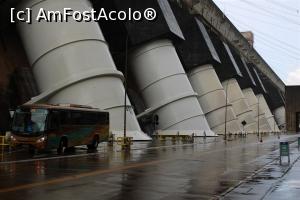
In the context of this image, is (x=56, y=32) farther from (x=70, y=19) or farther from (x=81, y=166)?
(x=81, y=166)

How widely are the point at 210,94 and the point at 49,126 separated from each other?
2145 inches

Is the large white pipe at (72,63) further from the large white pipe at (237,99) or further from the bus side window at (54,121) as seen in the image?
the large white pipe at (237,99)

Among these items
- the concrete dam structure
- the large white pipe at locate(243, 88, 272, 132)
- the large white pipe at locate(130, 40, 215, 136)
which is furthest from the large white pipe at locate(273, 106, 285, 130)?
the large white pipe at locate(130, 40, 215, 136)

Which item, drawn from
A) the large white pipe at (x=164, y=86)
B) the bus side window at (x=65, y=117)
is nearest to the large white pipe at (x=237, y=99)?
the large white pipe at (x=164, y=86)

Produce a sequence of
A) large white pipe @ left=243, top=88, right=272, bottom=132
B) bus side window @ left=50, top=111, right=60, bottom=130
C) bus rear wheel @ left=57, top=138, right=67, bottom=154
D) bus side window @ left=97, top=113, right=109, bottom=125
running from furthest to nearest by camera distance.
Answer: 1. large white pipe @ left=243, top=88, right=272, bottom=132
2. bus side window @ left=97, top=113, right=109, bottom=125
3. bus rear wheel @ left=57, top=138, right=67, bottom=154
4. bus side window @ left=50, top=111, right=60, bottom=130

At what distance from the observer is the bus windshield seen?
2530cm

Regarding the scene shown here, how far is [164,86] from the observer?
5775 cm

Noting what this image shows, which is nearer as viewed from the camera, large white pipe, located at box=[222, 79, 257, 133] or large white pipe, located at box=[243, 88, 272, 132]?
large white pipe, located at box=[222, 79, 257, 133]

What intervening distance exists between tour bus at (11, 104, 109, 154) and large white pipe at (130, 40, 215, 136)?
93.5 ft

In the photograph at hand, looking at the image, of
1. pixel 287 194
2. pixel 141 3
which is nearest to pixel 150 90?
pixel 141 3

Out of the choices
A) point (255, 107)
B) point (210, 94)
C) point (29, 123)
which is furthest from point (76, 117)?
point (255, 107)

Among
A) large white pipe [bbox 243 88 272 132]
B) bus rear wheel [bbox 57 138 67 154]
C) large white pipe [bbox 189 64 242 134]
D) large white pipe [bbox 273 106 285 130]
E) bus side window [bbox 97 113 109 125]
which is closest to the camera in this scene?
bus rear wheel [bbox 57 138 67 154]

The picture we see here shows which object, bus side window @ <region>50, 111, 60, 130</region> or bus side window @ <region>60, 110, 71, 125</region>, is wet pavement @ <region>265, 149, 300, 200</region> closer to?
bus side window @ <region>50, 111, 60, 130</region>

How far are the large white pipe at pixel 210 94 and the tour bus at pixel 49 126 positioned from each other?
48.9m
